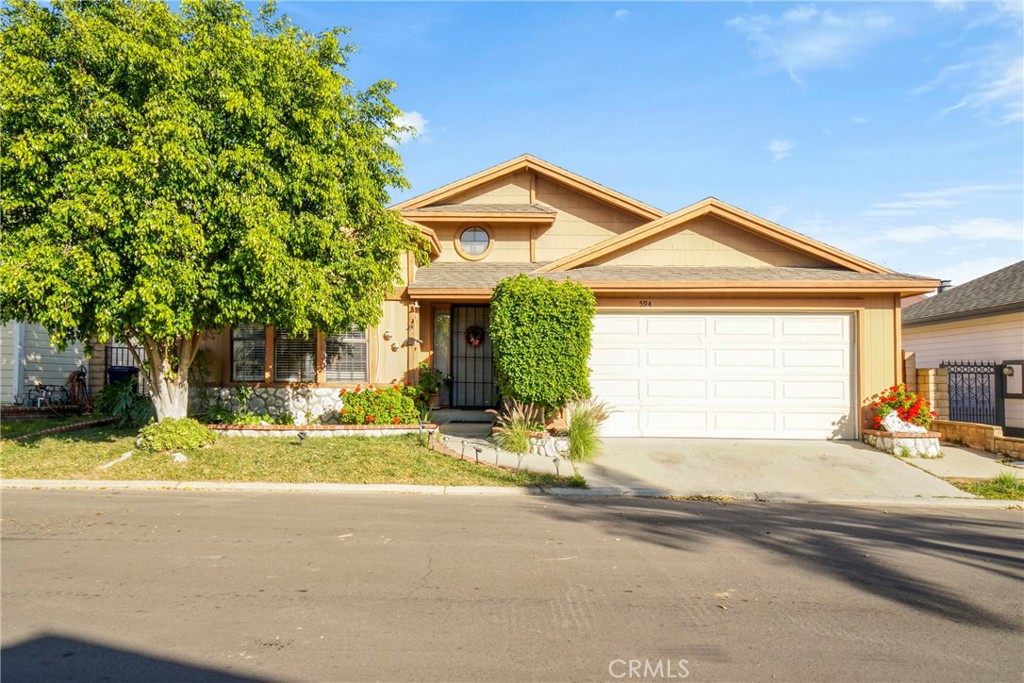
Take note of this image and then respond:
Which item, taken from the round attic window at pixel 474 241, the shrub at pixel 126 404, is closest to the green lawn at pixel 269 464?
the shrub at pixel 126 404

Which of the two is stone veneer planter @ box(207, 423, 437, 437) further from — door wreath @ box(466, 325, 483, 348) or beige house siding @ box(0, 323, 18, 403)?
beige house siding @ box(0, 323, 18, 403)

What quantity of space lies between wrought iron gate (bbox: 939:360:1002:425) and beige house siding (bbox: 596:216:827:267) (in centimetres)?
421

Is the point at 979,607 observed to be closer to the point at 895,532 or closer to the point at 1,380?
the point at 895,532

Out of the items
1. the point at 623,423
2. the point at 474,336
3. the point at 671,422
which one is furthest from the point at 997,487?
the point at 474,336

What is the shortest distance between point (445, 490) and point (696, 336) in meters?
6.28

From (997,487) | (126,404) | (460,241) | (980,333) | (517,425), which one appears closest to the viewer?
(997,487)

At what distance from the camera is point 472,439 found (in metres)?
13.0

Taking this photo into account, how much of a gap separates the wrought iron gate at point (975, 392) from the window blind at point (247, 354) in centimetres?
1441

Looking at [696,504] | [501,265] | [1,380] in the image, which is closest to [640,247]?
[501,265]

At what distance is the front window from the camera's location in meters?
14.6

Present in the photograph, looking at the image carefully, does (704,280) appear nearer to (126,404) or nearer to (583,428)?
(583,428)

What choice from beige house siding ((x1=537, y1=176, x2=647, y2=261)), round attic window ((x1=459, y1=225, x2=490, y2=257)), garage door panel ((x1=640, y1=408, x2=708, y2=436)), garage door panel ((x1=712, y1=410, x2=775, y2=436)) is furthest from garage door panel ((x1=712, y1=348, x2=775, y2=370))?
round attic window ((x1=459, y1=225, x2=490, y2=257))

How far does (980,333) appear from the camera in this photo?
16.2 m

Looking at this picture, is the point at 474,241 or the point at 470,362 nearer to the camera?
the point at 470,362
